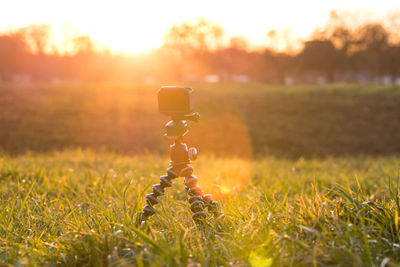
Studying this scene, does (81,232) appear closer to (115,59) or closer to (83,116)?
(83,116)

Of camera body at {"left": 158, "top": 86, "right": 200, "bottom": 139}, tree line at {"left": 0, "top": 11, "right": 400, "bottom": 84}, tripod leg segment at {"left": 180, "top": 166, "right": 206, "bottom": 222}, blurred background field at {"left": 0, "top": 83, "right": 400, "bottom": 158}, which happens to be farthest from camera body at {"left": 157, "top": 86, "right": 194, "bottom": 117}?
tree line at {"left": 0, "top": 11, "right": 400, "bottom": 84}

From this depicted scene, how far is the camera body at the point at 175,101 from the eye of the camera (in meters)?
3.02

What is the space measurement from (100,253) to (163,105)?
128cm

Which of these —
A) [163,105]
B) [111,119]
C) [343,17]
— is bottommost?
[111,119]

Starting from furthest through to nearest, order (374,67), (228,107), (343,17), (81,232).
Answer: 1. (374,67)
2. (343,17)
3. (228,107)
4. (81,232)

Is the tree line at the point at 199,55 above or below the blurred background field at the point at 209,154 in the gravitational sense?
above

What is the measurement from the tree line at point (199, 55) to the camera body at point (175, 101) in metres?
49.1

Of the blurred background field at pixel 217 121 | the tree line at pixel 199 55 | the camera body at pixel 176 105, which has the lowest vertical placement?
the blurred background field at pixel 217 121

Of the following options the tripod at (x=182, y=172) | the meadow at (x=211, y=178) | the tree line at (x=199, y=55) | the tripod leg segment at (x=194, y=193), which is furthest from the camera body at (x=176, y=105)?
the tree line at (x=199, y=55)

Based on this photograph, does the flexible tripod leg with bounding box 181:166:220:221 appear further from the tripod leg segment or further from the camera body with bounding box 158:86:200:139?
the camera body with bounding box 158:86:200:139

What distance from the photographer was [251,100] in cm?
2792

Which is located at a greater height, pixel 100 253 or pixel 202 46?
pixel 202 46

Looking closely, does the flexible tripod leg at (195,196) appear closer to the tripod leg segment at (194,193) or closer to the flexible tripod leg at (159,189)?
the tripod leg segment at (194,193)

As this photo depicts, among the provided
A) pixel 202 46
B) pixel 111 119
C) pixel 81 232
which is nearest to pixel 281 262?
pixel 81 232
